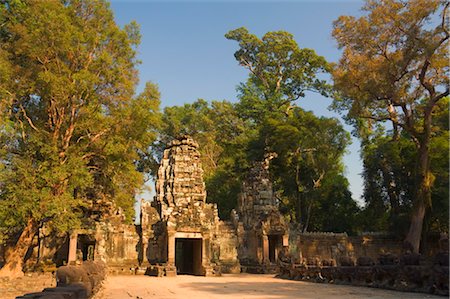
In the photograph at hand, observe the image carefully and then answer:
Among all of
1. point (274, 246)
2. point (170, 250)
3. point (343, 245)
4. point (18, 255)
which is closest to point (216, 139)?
point (274, 246)

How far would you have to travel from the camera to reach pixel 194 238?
21.6 m

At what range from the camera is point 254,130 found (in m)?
36.4

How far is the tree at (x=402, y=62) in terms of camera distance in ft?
62.8

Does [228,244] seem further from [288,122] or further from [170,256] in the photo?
[288,122]

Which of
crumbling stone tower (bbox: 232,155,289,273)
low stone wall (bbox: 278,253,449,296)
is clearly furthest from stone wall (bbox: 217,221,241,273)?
low stone wall (bbox: 278,253,449,296)

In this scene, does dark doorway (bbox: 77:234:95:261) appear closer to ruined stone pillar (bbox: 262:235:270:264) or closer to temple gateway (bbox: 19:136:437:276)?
temple gateway (bbox: 19:136:437:276)

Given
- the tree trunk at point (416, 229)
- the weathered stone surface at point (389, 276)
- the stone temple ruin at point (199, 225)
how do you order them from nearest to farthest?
the weathered stone surface at point (389, 276), the tree trunk at point (416, 229), the stone temple ruin at point (199, 225)

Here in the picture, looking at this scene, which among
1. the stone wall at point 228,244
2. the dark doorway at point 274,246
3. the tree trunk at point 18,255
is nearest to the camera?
the tree trunk at point 18,255

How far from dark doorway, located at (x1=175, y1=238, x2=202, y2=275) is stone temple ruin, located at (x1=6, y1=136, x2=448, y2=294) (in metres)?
0.05

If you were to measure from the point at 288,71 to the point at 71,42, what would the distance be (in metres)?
24.0

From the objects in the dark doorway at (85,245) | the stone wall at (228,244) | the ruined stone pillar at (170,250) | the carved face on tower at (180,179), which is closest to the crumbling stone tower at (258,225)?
the stone wall at (228,244)

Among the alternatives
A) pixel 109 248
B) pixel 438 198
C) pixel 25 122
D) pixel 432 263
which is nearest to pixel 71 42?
pixel 25 122

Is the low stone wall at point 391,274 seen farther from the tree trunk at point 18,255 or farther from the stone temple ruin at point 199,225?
the tree trunk at point 18,255

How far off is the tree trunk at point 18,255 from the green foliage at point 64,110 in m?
0.59
